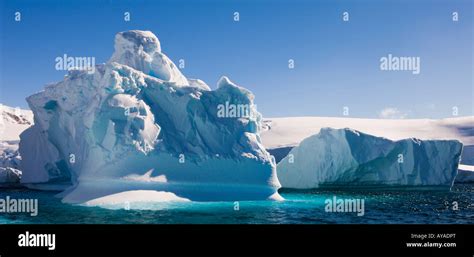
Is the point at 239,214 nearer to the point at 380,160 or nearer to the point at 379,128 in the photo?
the point at 380,160

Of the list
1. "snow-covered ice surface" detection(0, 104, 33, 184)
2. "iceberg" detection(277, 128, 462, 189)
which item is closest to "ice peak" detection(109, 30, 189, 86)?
"iceberg" detection(277, 128, 462, 189)

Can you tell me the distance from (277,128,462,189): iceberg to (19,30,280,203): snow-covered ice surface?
9.21 m

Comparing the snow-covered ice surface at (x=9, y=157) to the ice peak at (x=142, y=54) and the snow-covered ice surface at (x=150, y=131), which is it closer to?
the snow-covered ice surface at (x=150, y=131)

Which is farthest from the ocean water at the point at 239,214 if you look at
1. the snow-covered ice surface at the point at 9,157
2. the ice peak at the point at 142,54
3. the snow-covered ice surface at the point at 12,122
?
the snow-covered ice surface at the point at 12,122

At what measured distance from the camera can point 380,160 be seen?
3048 cm

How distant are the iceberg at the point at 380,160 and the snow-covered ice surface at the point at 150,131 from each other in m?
9.21

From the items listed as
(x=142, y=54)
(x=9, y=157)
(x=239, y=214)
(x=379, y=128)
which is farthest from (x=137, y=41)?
(x=379, y=128)

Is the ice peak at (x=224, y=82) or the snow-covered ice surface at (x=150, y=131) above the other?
the ice peak at (x=224, y=82)

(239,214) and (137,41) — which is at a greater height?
(137,41)

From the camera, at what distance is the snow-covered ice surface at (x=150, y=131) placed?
760 inches

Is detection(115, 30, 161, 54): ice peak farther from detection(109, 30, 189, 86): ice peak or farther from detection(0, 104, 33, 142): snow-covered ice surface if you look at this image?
detection(0, 104, 33, 142): snow-covered ice surface

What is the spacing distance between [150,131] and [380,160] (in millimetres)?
16555

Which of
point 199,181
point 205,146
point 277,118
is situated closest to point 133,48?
point 205,146
